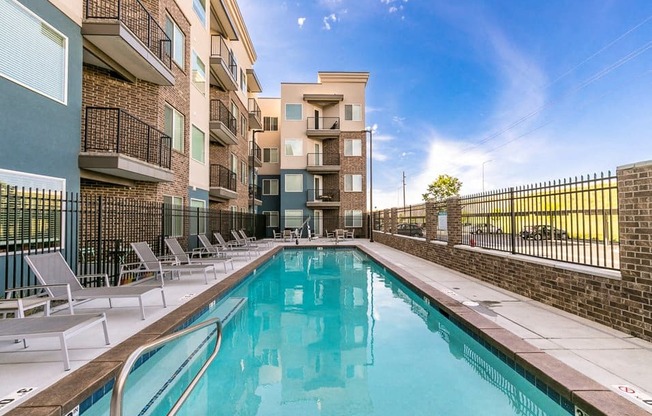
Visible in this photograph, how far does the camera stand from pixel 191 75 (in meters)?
13.4

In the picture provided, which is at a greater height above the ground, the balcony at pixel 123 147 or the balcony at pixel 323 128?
the balcony at pixel 323 128

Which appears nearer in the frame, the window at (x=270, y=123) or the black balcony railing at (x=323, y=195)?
the black balcony railing at (x=323, y=195)

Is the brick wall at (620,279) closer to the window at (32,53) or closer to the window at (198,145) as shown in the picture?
the window at (32,53)

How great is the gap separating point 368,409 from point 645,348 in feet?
10.0

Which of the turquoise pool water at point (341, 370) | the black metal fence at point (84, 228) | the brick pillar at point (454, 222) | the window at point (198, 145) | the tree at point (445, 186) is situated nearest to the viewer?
the turquoise pool water at point (341, 370)

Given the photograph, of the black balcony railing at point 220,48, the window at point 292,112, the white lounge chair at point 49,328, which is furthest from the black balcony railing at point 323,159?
the white lounge chair at point 49,328

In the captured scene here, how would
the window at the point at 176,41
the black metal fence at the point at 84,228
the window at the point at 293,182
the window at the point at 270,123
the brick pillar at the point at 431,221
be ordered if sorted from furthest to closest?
1. the window at the point at 270,123
2. the window at the point at 293,182
3. the window at the point at 176,41
4. the brick pillar at the point at 431,221
5. the black metal fence at the point at 84,228

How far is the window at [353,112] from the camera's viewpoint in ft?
91.8

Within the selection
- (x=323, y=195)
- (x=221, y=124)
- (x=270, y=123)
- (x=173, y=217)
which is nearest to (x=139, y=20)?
(x=173, y=217)

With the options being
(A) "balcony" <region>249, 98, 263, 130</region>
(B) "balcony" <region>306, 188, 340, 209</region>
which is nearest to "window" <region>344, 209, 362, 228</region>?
(B) "balcony" <region>306, 188, 340, 209</region>

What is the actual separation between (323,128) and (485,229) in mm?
21289

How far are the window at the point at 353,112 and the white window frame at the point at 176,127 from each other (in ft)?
55.9

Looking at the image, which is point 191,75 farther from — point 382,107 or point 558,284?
point 382,107

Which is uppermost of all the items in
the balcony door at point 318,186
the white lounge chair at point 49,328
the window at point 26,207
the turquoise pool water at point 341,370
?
the balcony door at point 318,186
